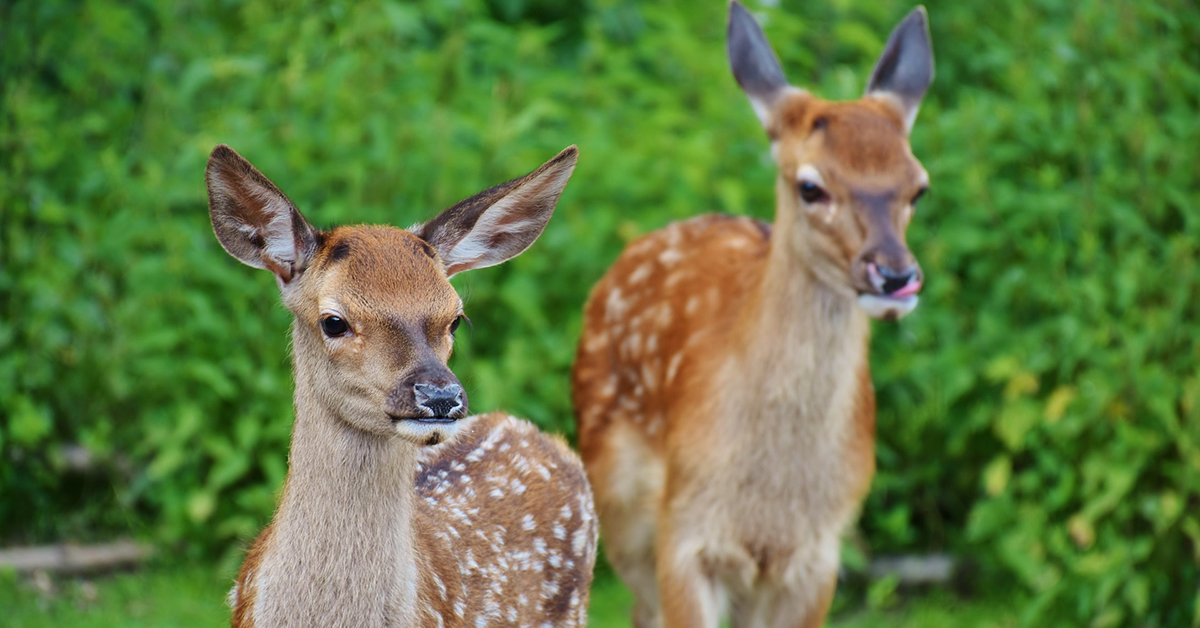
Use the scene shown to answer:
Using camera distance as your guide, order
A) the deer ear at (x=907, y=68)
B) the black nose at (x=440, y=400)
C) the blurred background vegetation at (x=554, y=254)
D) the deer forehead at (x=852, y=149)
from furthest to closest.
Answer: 1. the blurred background vegetation at (x=554, y=254)
2. the deer ear at (x=907, y=68)
3. the deer forehead at (x=852, y=149)
4. the black nose at (x=440, y=400)

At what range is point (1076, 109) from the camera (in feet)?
22.4

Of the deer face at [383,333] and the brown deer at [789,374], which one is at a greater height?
the deer face at [383,333]

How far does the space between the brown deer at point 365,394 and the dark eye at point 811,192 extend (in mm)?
1291

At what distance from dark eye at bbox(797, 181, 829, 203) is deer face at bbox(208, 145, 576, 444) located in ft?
4.36

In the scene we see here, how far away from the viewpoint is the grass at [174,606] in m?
5.74

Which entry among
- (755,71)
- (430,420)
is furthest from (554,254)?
(430,420)

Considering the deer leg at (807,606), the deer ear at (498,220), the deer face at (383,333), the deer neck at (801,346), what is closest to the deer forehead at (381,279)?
the deer face at (383,333)

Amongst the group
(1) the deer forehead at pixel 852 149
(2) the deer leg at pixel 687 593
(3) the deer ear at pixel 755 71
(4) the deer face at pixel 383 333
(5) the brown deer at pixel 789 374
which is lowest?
(2) the deer leg at pixel 687 593

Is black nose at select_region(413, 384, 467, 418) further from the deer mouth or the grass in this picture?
the grass

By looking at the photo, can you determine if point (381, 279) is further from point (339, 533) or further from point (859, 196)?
point (859, 196)

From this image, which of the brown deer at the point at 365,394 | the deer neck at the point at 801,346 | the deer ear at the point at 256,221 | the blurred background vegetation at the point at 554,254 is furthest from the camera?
the blurred background vegetation at the point at 554,254

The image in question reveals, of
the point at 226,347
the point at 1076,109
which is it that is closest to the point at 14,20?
the point at 226,347

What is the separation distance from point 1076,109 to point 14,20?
16.0 feet

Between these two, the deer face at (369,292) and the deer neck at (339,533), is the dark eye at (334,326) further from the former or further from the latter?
the deer neck at (339,533)
